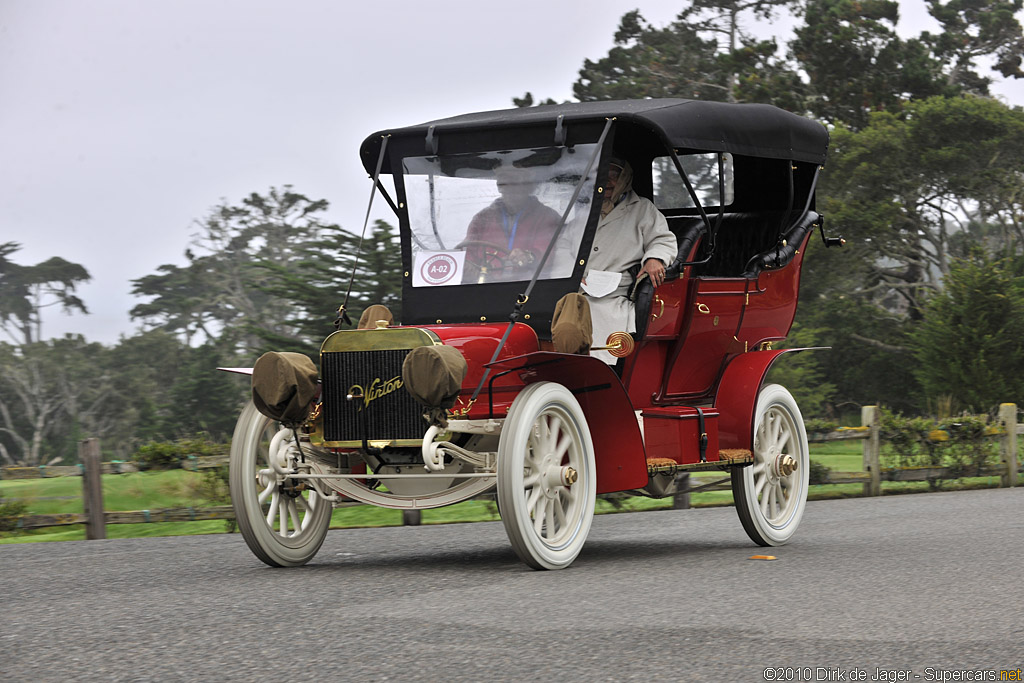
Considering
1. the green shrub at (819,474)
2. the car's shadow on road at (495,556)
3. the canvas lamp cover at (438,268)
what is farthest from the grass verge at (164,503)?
the canvas lamp cover at (438,268)

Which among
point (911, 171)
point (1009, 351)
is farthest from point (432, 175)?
point (911, 171)

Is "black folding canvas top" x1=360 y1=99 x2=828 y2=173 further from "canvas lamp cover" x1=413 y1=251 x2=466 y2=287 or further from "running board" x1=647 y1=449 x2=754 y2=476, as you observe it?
"running board" x1=647 y1=449 x2=754 y2=476

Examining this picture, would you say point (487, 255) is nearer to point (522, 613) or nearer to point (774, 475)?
point (774, 475)

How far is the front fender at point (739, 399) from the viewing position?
348 inches

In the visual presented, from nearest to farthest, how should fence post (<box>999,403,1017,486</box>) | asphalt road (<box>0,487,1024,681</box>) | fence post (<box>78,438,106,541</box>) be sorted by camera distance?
asphalt road (<box>0,487,1024,681</box>) < fence post (<box>78,438,106,541</box>) < fence post (<box>999,403,1017,486</box>)

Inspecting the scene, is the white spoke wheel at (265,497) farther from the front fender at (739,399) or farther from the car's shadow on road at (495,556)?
the front fender at (739,399)

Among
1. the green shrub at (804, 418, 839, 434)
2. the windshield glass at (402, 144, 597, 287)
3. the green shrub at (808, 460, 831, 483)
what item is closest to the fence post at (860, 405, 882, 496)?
the green shrub at (808, 460, 831, 483)

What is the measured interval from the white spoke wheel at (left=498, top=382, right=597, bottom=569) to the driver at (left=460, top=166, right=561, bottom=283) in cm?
106

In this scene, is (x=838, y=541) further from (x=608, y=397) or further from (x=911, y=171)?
(x=911, y=171)

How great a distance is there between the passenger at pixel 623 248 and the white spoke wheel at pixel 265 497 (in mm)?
2031

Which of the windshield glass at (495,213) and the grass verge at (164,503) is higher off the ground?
the windshield glass at (495,213)

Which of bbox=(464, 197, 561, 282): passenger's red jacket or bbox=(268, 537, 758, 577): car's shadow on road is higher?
A: bbox=(464, 197, 561, 282): passenger's red jacket

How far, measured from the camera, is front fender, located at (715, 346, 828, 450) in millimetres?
8852

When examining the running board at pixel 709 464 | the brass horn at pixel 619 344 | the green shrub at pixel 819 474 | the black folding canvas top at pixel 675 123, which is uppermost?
the black folding canvas top at pixel 675 123
